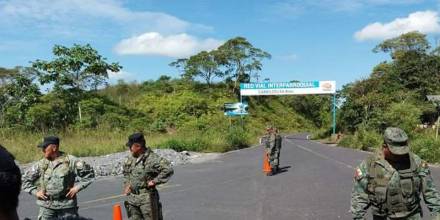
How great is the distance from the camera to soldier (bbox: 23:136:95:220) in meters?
5.95

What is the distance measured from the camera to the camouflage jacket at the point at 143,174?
6.24 meters

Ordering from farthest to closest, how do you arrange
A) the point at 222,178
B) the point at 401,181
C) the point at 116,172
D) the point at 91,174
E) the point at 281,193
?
the point at 116,172 < the point at 222,178 < the point at 281,193 < the point at 91,174 < the point at 401,181

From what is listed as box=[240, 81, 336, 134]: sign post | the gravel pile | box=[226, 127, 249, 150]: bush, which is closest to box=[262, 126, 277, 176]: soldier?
the gravel pile

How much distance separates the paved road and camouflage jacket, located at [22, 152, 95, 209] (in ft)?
13.6

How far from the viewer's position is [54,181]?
235 inches

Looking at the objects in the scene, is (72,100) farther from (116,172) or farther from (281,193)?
(281,193)

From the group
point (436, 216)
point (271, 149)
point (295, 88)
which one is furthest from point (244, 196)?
point (295, 88)

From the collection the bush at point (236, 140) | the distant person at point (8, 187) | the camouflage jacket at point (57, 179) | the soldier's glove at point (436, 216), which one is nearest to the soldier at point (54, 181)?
the camouflage jacket at point (57, 179)

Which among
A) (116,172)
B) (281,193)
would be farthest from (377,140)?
(281,193)

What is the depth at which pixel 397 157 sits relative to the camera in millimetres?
4719

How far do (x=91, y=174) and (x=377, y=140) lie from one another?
29479 mm

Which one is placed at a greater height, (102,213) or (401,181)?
(401,181)

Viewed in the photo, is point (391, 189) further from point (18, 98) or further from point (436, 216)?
point (18, 98)

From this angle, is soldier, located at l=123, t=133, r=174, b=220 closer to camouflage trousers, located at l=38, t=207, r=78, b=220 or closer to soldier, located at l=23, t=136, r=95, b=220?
soldier, located at l=23, t=136, r=95, b=220
